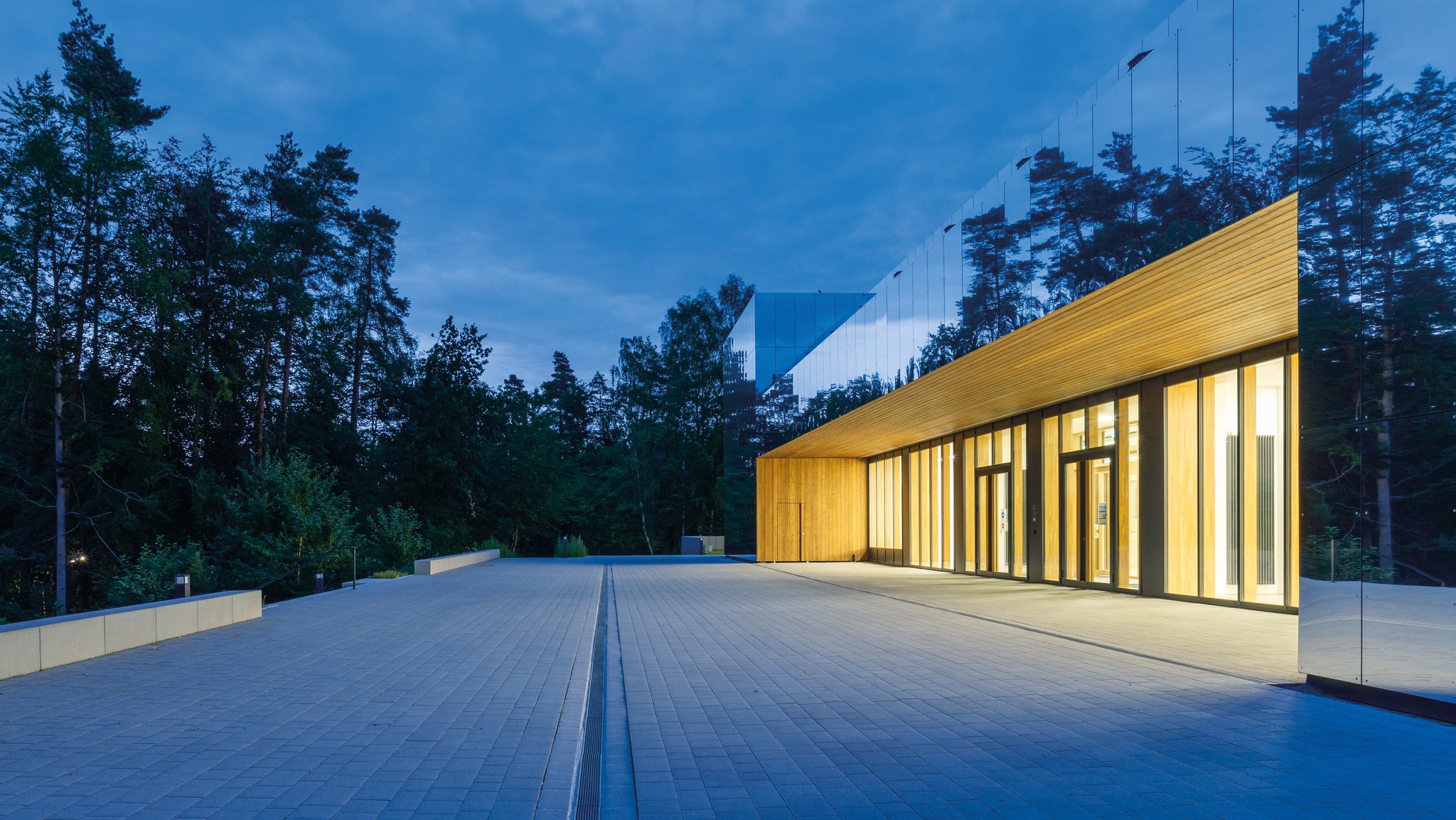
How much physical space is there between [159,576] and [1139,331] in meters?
25.7

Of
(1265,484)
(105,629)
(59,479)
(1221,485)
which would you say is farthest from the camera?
(59,479)

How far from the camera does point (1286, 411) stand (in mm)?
12008

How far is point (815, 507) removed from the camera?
29.9 meters

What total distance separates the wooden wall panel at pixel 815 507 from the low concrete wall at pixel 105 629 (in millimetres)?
18783

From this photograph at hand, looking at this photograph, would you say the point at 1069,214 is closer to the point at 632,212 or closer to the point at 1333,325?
the point at 1333,325

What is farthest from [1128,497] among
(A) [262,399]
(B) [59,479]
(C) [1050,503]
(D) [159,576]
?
(A) [262,399]

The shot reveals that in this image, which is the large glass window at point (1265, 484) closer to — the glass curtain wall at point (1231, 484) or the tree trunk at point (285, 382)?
the glass curtain wall at point (1231, 484)

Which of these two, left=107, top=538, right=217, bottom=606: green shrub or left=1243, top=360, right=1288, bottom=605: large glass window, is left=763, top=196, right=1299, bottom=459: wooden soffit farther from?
left=107, top=538, right=217, bottom=606: green shrub

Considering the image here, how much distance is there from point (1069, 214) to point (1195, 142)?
7.21 ft

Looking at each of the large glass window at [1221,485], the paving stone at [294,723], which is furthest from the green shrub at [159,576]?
the large glass window at [1221,485]

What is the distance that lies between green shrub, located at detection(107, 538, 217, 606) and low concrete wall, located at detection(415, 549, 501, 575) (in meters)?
5.95

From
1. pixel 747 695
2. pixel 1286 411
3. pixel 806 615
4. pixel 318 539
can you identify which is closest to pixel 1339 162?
pixel 747 695

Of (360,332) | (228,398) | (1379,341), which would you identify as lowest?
(1379,341)

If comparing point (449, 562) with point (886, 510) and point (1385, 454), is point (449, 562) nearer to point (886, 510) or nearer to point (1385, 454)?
point (886, 510)
